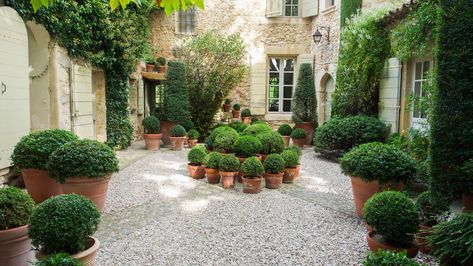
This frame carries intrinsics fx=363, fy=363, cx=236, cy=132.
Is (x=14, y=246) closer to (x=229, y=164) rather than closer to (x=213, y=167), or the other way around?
(x=229, y=164)

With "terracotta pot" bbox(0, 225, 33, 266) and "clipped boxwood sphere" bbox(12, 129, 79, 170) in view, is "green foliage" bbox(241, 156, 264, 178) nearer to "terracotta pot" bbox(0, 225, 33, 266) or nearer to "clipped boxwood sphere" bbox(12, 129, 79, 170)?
"clipped boxwood sphere" bbox(12, 129, 79, 170)

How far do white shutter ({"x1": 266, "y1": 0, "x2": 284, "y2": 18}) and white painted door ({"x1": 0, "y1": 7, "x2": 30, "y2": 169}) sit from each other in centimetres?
839

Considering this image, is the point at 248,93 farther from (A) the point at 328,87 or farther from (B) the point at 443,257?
(B) the point at 443,257

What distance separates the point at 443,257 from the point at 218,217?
2569 millimetres

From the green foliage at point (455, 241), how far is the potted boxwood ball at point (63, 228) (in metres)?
2.55

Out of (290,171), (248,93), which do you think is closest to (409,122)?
(290,171)

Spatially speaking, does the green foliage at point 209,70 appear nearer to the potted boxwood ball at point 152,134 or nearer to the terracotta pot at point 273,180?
the potted boxwood ball at point 152,134

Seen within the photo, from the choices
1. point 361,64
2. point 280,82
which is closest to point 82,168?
point 361,64

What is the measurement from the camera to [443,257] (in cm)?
257

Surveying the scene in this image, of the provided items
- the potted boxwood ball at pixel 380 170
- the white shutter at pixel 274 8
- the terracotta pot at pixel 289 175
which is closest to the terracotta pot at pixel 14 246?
the potted boxwood ball at pixel 380 170

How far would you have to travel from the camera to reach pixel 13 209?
2.78m

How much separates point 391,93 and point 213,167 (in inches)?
168

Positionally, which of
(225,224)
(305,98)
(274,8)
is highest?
(274,8)

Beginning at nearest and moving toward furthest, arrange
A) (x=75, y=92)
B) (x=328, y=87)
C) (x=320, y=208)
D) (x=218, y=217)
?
(x=218, y=217) < (x=320, y=208) < (x=75, y=92) < (x=328, y=87)
